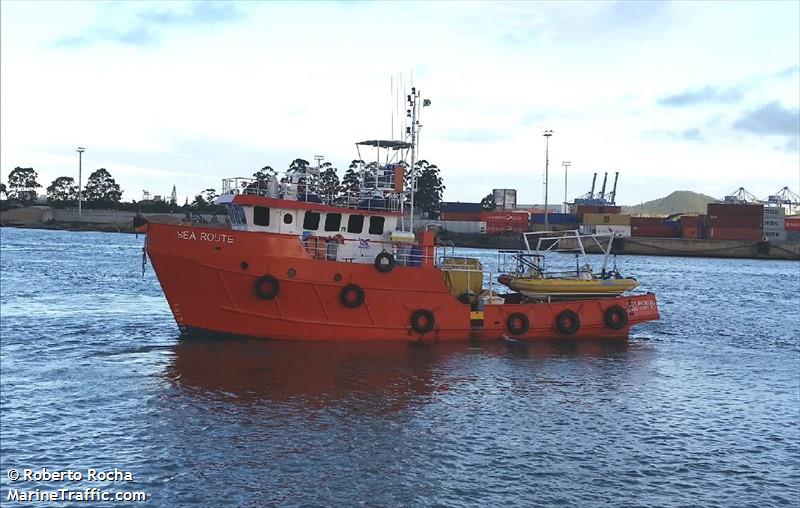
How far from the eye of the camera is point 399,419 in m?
14.5

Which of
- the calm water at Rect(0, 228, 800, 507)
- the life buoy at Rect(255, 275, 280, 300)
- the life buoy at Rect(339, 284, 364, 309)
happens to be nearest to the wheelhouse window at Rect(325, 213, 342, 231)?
the life buoy at Rect(339, 284, 364, 309)

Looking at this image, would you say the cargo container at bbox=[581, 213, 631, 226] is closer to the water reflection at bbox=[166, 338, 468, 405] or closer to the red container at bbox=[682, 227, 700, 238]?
the red container at bbox=[682, 227, 700, 238]

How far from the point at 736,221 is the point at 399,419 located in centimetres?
9554

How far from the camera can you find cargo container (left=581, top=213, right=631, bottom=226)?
10281cm

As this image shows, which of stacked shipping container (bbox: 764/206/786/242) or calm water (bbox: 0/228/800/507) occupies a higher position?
stacked shipping container (bbox: 764/206/786/242)

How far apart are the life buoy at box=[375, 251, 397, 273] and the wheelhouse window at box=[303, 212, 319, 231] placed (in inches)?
82.2

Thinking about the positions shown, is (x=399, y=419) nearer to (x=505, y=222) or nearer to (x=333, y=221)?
(x=333, y=221)

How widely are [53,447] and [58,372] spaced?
5.47 meters

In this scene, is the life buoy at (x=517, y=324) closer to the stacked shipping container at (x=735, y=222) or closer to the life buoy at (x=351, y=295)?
the life buoy at (x=351, y=295)

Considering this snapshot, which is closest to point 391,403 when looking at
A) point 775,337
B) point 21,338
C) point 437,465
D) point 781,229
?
point 437,465

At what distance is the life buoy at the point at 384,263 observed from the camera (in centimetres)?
2060

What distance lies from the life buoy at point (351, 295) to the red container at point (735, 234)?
88.9 meters

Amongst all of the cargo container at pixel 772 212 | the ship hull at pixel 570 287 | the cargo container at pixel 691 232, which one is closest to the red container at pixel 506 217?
the cargo container at pixel 691 232

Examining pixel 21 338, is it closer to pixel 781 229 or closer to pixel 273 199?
pixel 273 199
